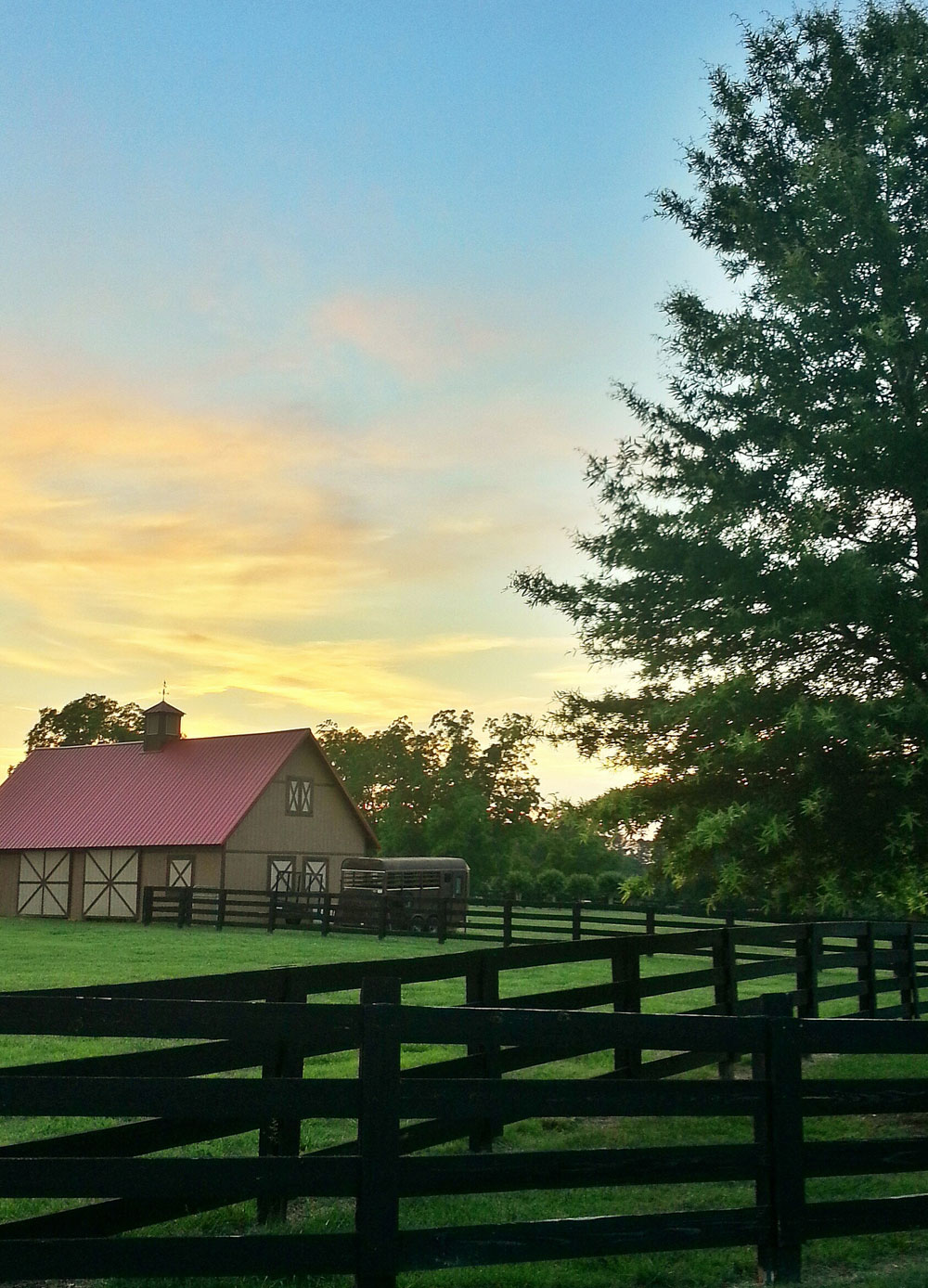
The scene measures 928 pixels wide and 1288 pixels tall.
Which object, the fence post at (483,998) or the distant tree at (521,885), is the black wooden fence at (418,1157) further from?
the distant tree at (521,885)

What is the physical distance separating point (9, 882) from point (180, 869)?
9761 mm

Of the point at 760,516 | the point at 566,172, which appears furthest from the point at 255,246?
the point at 760,516

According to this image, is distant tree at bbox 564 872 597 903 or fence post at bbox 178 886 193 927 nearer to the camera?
fence post at bbox 178 886 193 927

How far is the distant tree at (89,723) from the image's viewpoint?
10175cm

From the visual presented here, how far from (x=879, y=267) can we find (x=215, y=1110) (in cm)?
1026

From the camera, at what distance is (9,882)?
171 ft

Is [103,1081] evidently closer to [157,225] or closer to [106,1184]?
[106,1184]

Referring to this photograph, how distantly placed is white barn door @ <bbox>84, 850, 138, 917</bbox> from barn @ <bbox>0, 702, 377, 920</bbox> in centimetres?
4

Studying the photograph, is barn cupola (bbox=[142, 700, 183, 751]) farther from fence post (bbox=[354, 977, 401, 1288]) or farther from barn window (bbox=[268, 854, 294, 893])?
fence post (bbox=[354, 977, 401, 1288])

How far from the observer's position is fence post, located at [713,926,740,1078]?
1258cm

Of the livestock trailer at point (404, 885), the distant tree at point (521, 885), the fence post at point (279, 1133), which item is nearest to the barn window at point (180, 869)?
the livestock trailer at point (404, 885)

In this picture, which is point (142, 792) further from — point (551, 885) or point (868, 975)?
point (868, 975)

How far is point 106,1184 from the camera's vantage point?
17.0ft

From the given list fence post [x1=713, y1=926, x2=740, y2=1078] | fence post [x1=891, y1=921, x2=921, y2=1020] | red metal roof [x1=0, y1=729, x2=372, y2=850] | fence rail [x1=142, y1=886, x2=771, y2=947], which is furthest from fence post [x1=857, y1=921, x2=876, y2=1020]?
red metal roof [x1=0, y1=729, x2=372, y2=850]
